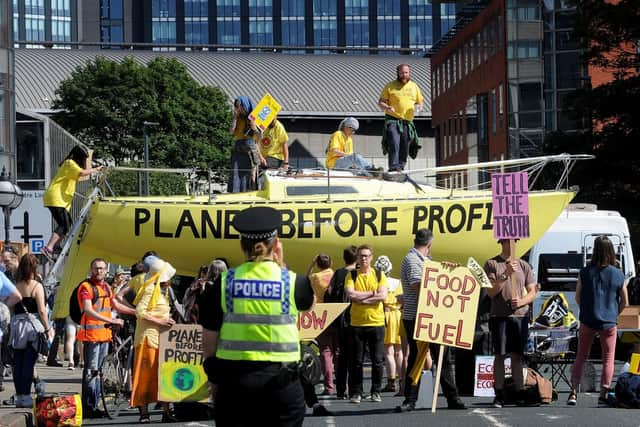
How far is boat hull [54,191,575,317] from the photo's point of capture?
23.9 m

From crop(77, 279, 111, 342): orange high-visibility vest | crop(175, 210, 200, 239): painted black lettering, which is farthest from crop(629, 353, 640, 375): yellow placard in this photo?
crop(175, 210, 200, 239): painted black lettering

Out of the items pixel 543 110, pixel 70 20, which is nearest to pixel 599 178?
pixel 543 110

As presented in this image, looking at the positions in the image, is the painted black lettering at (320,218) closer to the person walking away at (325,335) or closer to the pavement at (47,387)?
the person walking away at (325,335)

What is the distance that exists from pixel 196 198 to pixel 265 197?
1.18 meters

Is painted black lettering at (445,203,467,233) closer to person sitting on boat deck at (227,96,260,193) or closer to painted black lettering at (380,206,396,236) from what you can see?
painted black lettering at (380,206,396,236)

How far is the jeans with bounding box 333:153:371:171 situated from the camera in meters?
24.1

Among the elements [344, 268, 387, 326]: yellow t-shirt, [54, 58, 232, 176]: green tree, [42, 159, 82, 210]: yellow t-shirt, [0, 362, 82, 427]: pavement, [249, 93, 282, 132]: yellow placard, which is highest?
[54, 58, 232, 176]: green tree

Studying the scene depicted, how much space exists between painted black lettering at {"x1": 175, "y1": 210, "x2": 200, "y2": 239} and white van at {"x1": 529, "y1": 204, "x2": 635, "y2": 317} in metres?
6.11

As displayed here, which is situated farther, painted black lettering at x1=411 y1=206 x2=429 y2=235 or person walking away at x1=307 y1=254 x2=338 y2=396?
painted black lettering at x1=411 y1=206 x2=429 y2=235

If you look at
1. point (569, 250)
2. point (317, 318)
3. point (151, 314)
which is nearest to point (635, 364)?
point (317, 318)

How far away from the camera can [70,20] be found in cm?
15112

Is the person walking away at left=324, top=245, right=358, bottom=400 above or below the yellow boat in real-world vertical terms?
below

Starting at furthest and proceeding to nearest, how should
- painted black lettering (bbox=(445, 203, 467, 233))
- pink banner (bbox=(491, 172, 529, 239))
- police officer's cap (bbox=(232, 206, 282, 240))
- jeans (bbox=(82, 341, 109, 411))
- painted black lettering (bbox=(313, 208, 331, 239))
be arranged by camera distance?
1. painted black lettering (bbox=(445, 203, 467, 233))
2. painted black lettering (bbox=(313, 208, 331, 239))
3. pink banner (bbox=(491, 172, 529, 239))
4. jeans (bbox=(82, 341, 109, 411))
5. police officer's cap (bbox=(232, 206, 282, 240))

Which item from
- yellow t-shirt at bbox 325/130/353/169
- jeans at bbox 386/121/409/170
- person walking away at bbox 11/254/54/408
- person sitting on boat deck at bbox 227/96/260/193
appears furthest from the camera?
yellow t-shirt at bbox 325/130/353/169
